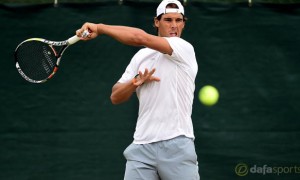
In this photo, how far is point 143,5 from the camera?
18.1 feet

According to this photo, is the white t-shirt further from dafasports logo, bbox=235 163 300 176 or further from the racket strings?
dafasports logo, bbox=235 163 300 176

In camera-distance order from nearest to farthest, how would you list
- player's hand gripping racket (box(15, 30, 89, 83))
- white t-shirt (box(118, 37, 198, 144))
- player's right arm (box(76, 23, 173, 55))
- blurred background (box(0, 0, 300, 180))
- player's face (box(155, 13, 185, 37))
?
player's right arm (box(76, 23, 173, 55)) → white t-shirt (box(118, 37, 198, 144)) → player's face (box(155, 13, 185, 37)) → player's hand gripping racket (box(15, 30, 89, 83)) → blurred background (box(0, 0, 300, 180))

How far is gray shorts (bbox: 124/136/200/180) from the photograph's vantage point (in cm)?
377

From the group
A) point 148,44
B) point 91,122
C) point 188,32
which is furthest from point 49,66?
point 188,32

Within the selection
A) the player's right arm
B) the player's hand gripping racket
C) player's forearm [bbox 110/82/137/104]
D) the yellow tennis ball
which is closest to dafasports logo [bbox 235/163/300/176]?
the yellow tennis ball

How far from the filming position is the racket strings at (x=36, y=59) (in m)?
4.32

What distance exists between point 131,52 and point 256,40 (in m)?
1.05

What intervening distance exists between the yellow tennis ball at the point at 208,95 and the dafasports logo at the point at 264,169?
0.57 m

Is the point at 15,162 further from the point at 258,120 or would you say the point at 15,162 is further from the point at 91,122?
the point at 258,120

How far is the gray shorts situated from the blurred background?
5.35 ft

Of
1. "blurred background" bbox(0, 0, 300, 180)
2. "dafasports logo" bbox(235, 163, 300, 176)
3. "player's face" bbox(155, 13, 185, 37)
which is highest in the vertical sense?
"player's face" bbox(155, 13, 185, 37)

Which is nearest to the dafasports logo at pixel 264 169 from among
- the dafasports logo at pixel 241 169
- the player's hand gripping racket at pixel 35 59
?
the dafasports logo at pixel 241 169

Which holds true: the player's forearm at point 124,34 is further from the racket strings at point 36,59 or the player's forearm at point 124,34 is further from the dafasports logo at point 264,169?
the dafasports logo at point 264,169

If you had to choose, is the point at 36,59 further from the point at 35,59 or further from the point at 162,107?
the point at 162,107
